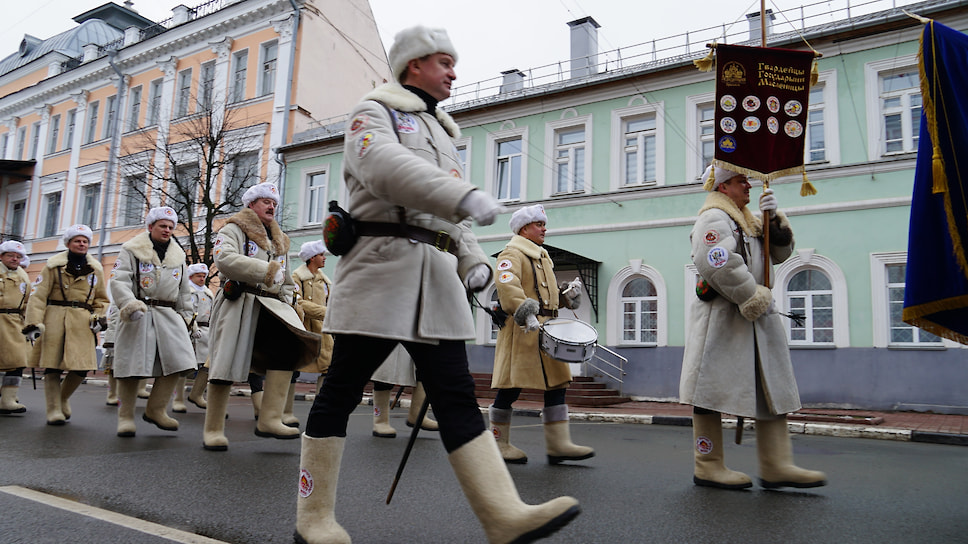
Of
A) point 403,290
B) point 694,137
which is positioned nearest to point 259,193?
point 403,290

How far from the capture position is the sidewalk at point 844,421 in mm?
10000

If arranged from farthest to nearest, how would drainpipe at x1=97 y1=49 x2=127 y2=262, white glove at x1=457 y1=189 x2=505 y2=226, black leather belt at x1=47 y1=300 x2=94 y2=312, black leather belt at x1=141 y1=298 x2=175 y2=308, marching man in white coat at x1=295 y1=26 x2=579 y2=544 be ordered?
1. drainpipe at x1=97 y1=49 x2=127 y2=262
2. black leather belt at x1=47 y1=300 x2=94 y2=312
3. black leather belt at x1=141 y1=298 x2=175 y2=308
4. marching man in white coat at x1=295 y1=26 x2=579 y2=544
5. white glove at x1=457 y1=189 x2=505 y2=226

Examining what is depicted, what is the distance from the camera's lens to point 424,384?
9.61 ft

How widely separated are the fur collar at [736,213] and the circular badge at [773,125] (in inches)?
26.0

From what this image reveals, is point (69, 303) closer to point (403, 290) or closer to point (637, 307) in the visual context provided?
point (403, 290)

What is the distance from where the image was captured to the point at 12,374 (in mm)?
8930

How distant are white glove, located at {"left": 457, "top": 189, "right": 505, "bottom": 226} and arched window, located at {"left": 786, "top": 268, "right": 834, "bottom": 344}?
14.7 m

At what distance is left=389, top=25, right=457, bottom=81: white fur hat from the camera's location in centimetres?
312

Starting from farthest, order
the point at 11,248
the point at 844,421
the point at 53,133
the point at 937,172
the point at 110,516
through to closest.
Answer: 1. the point at 53,133
2. the point at 844,421
3. the point at 11,248
4. the point at 937,172
5. the point at 110,516

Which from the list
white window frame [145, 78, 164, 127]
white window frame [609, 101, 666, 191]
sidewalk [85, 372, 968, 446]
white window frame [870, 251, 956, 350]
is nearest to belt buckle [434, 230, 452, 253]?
sidewalk [85, 372, 968, 446]

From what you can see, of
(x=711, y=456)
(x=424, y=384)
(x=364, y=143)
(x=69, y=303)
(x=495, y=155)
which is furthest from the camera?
(x=495, y=155)

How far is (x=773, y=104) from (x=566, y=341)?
2351 mm

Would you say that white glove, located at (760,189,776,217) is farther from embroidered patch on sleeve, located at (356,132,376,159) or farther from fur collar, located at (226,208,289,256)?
fur collar, located at (226,208,289,256)

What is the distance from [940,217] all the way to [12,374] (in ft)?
32.3
